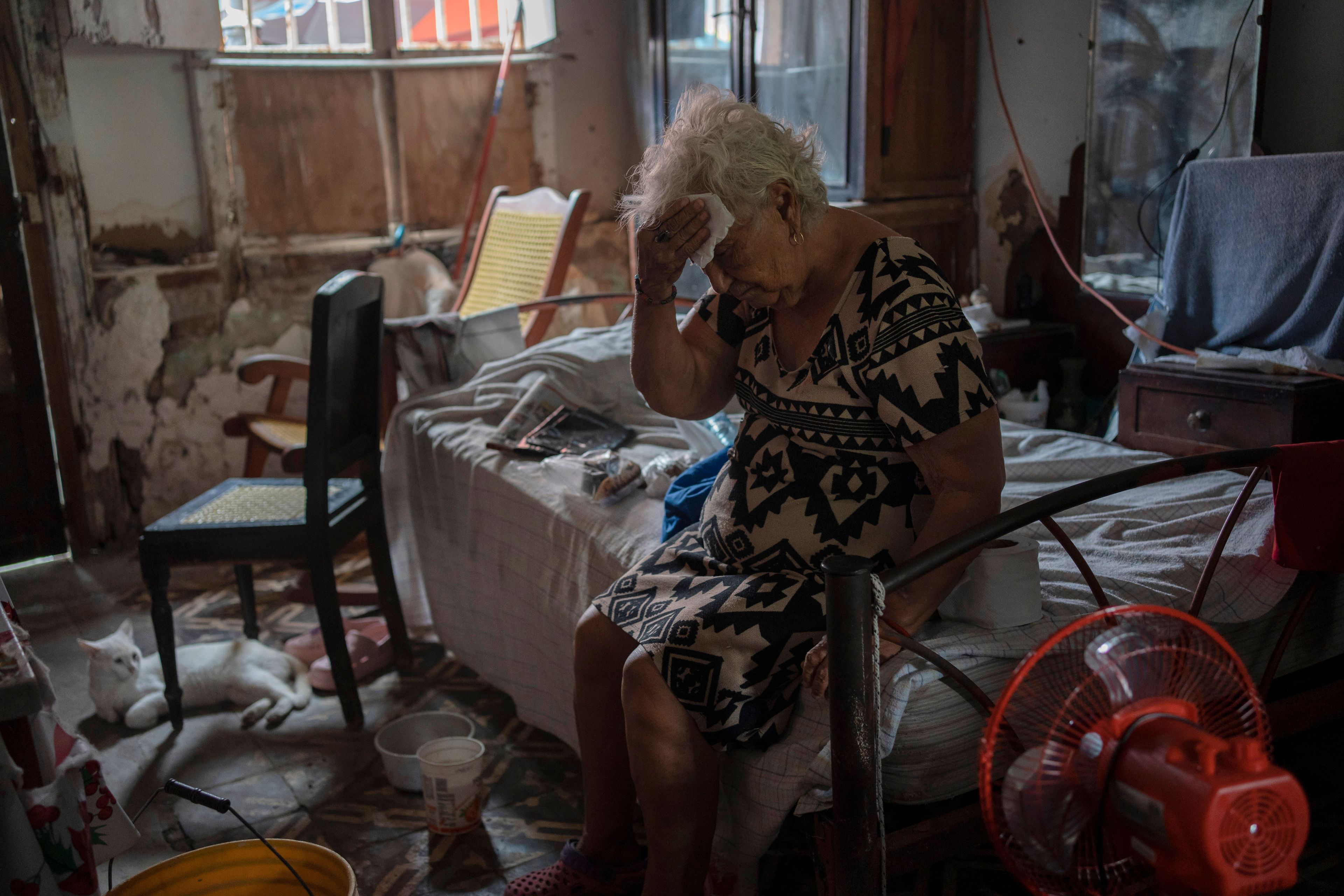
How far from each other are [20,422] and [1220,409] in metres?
4.03

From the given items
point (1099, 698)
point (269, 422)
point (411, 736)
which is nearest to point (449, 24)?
point (269, 422)

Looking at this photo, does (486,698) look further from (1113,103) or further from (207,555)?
(1113,103)

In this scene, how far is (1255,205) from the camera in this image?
249cm

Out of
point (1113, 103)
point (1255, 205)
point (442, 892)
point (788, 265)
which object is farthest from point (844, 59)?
point (442, 892)

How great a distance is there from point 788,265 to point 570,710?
1.11 meters

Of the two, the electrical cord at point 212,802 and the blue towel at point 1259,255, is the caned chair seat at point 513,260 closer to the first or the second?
Result: the blue towel at point 1259,255

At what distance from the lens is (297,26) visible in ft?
14.4

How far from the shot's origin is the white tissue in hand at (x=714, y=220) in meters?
1.44

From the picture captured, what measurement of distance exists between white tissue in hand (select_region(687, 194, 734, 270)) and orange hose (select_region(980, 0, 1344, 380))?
1.62 m

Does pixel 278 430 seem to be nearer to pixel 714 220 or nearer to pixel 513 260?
pixel 513 260

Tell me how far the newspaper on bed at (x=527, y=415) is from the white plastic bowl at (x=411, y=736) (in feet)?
2.25

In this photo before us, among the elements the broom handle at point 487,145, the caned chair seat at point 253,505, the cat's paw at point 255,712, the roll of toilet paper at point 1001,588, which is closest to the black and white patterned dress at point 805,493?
the roll of toilet paper at point 1001,588

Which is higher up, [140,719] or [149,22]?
[149,22]

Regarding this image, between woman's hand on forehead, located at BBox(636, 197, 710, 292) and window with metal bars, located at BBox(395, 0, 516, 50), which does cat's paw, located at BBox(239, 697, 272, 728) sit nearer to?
woman's hand on forehead, located at BBox(636, 197, 710, 292)
